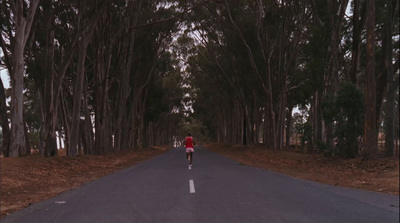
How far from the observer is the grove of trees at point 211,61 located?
17.7m

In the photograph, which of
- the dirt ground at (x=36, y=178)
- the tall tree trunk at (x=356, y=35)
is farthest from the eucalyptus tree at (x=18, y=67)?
the tall tree trunk at (x=356, y=35)

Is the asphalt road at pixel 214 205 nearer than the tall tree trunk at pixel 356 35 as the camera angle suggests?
Yes

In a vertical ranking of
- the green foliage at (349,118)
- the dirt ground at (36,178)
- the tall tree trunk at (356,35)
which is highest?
the tall tree trunk at (356,35)

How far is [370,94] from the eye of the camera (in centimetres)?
1644

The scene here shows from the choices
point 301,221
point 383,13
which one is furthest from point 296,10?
point 301,221

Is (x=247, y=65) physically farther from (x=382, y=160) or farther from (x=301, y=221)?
(x=301, y=221)

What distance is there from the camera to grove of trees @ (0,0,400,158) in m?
17.7

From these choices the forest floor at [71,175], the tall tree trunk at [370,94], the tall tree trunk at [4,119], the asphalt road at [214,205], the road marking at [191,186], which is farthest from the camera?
the tall tree trunk at [4,119]

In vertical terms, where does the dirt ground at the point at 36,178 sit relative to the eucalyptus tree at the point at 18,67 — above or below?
below

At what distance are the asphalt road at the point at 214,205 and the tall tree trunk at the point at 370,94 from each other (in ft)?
20.3

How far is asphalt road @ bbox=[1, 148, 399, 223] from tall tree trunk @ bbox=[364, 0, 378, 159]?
6185mm

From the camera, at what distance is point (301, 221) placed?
22.0 feet

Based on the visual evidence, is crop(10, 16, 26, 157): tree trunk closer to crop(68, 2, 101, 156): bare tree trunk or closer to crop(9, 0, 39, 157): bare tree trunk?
crop(9, 0, 39, 157): bare tree trunk

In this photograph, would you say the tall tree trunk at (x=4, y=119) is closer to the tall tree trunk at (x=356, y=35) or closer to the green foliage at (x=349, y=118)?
the green foliage at (x=349, y=118)
